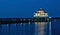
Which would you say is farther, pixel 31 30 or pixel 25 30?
pixel 25 30

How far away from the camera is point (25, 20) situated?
59.1m

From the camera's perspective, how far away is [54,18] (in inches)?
2847

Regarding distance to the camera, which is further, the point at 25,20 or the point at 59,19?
the point at 59,19

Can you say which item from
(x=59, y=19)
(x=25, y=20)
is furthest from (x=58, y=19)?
(x=25, y=20)

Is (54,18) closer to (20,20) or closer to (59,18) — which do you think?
(59,18)

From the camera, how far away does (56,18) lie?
73.2m

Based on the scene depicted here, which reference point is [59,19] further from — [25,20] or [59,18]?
[25,20]

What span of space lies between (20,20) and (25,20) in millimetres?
2678

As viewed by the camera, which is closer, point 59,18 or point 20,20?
point 20,20

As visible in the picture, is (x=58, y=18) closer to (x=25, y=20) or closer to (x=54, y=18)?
(x=54, y=18)

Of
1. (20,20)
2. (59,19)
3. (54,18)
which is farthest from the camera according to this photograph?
(59,19)

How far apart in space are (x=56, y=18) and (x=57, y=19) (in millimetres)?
2648

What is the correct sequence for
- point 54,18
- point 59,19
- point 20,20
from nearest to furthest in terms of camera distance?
point 20,20, point 54,18, point 59,19

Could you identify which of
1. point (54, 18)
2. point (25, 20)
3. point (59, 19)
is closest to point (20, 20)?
point (25, 20)
